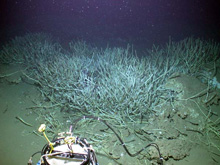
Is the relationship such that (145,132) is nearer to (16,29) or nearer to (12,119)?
(12,119)

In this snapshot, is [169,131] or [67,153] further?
[169,131]

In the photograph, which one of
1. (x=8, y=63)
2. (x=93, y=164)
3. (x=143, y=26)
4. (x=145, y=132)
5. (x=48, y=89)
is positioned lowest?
(x=93, y=164)

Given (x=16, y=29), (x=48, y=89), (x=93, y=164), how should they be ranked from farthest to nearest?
(x=16, y=29), (x=48, y=89), (x=93, y=164)

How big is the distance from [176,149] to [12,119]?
7.81 feet

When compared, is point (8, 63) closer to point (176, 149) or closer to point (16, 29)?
point (176, 149)

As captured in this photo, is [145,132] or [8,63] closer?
[145,132]

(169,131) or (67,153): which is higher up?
(169,131)

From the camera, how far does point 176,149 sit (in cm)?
187

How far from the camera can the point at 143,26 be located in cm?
884

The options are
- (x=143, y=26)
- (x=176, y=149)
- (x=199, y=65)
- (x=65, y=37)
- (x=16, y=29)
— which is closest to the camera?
(x=176, y=149)

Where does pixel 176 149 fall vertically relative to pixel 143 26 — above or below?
below

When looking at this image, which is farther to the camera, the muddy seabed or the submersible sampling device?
the muddy seabed

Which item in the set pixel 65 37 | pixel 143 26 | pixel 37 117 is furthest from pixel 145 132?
pixel 143 26

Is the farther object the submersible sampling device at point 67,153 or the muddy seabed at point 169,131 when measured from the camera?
the muddy seabed at point 169,131
